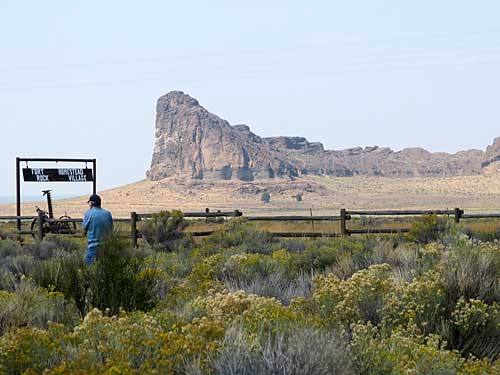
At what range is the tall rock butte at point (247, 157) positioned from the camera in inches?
6043

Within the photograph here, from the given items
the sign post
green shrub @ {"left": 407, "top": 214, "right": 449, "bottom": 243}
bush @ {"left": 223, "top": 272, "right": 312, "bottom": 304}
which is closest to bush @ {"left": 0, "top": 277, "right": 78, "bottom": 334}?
bush @ {"left": 223, "top": 272, "right": 312, "bottom": 304}

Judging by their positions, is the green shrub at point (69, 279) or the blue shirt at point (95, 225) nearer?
the green shrub at point (69, 279)

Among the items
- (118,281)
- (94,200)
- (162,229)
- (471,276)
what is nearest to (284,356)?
(471,276)

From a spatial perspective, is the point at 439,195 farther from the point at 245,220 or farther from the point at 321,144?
the point at 245,220

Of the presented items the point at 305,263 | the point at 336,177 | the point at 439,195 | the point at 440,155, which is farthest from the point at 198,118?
the point at 305,263

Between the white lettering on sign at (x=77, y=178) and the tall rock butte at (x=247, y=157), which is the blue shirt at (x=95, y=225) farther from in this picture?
the tall rock butte at (x=247, y=157)

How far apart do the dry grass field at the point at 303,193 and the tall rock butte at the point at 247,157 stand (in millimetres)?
Answer: 7229

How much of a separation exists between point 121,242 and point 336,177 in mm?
147285

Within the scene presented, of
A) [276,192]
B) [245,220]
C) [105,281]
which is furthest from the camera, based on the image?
[276,192]

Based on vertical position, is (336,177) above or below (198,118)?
below

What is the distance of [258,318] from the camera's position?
6.43 m

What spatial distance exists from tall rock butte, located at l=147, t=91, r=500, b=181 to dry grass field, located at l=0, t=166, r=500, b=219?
7229 millimetres

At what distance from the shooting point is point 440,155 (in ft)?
566

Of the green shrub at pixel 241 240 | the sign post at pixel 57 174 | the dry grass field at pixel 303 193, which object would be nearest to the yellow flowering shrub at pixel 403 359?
the green shrub at pixel 241 240
